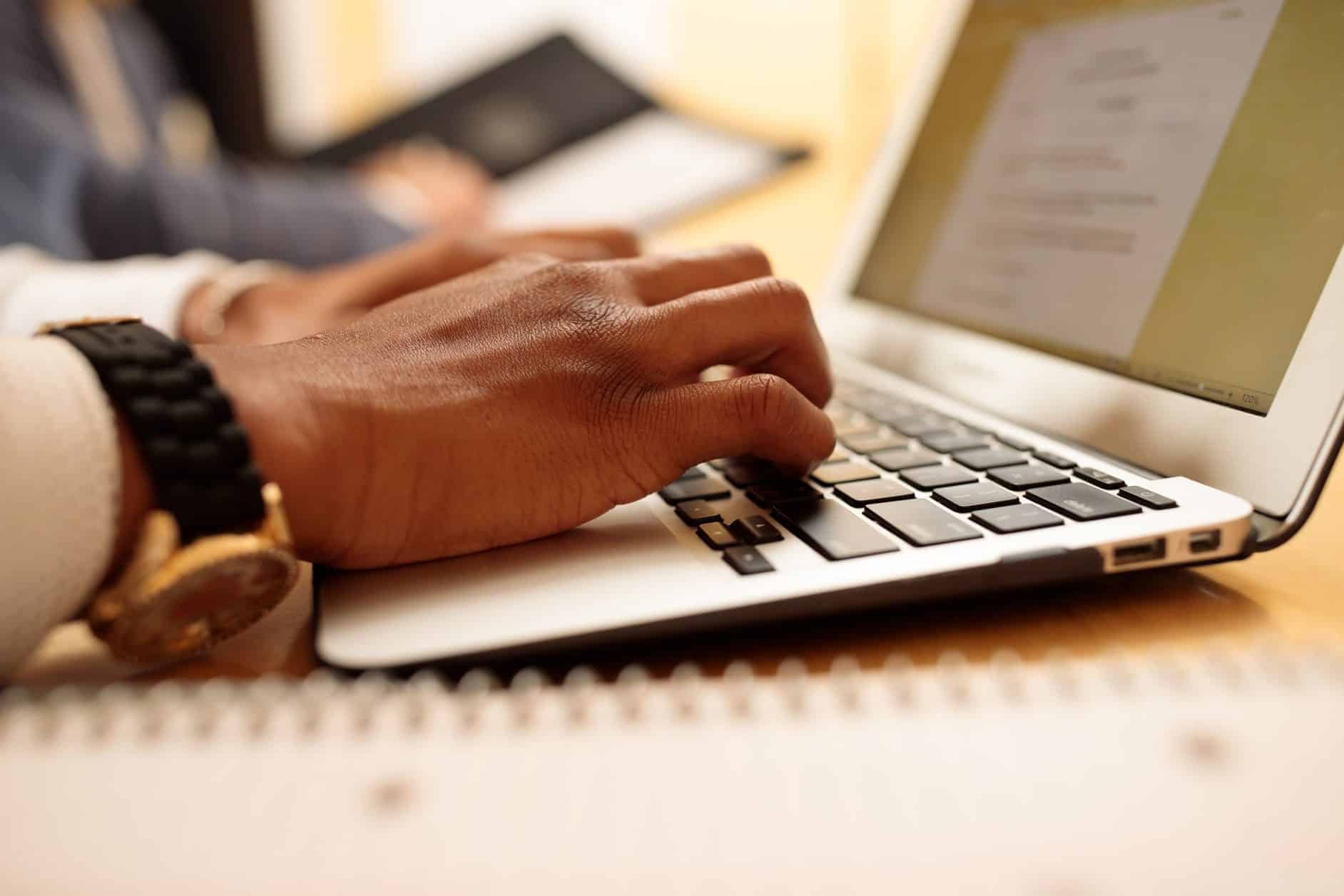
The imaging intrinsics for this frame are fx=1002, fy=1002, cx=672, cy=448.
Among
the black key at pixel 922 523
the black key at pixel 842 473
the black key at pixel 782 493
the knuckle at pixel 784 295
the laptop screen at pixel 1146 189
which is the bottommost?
the black key at pixel 782 493

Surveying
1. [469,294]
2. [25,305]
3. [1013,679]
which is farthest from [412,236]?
[1013,679]

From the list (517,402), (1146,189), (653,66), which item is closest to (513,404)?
(517,402)

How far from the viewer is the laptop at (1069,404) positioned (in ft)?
1.09

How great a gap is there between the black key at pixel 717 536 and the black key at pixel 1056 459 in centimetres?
15

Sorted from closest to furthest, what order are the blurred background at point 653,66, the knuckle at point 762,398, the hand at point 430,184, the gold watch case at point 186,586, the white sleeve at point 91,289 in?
1. the gold watch case at point 186,586
2. the knuckle at point 762,398
3. the white sleeve at point 91,289
4. the blurred background at point 653,66
5. the hand at point 430,184

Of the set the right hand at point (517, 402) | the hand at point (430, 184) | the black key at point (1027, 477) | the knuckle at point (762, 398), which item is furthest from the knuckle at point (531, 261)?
the hand at point (430, 184)

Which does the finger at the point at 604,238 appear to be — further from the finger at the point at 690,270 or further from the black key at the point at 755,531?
the black key at the point at 755,531

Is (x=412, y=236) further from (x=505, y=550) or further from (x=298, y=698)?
(x=298, y=698)

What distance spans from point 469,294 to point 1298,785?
14.0 inches

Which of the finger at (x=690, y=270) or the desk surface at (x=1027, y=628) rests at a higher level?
the finger at (x=690, y=270)

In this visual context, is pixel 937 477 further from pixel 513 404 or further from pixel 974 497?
pixel 513 404

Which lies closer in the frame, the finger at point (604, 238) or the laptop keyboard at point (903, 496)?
the laptop keyboard at point (903, 496)

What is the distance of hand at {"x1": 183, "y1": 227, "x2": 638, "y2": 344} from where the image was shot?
702 mm

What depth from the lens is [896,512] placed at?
1.24 ft
